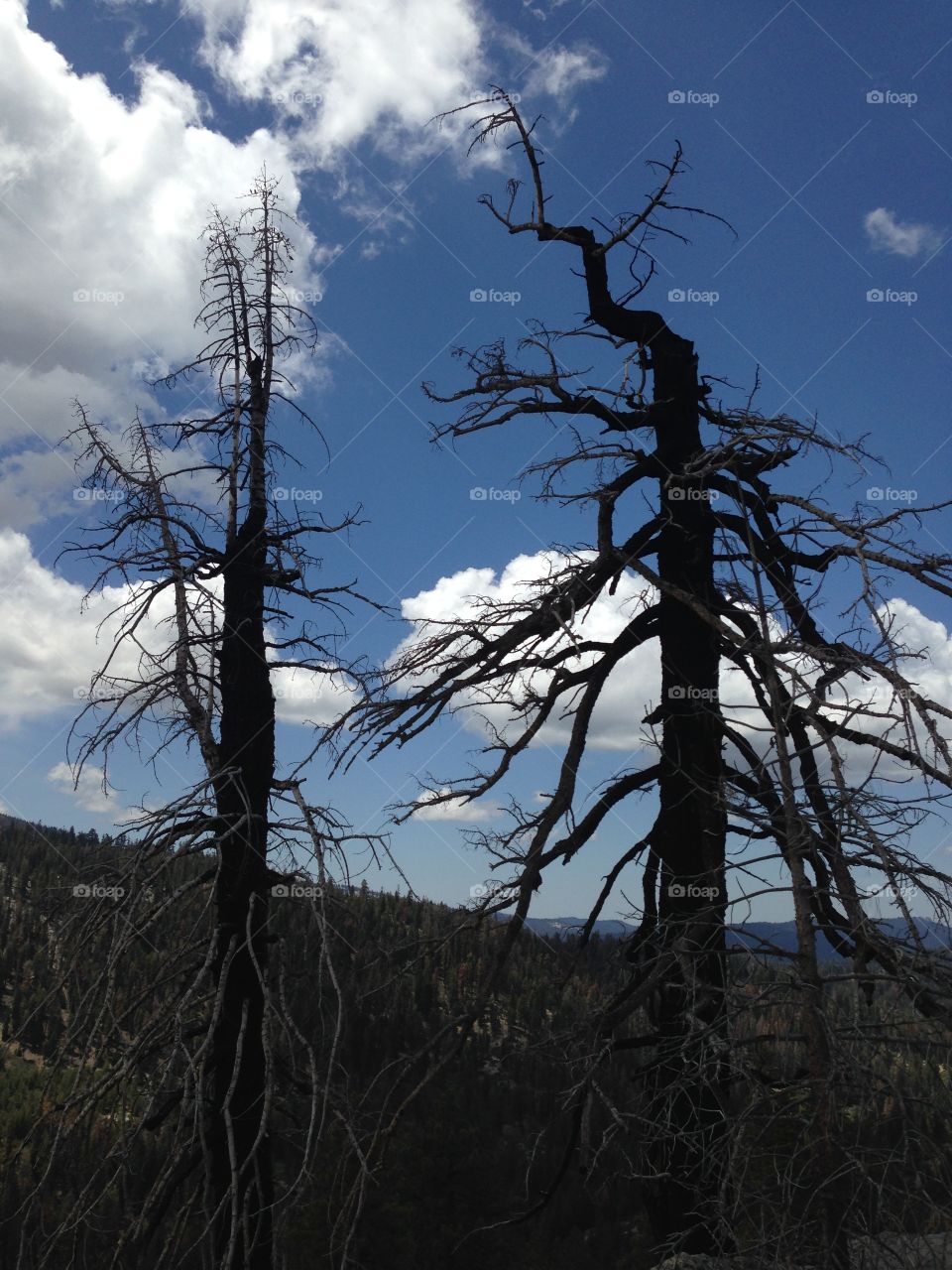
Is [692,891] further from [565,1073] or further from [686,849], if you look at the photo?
[565,1073]

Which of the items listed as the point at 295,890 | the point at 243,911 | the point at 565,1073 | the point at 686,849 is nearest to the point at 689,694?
the point at 686,849

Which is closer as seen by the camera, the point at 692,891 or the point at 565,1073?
the point at 692,891

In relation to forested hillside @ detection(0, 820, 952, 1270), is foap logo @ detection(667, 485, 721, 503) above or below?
above

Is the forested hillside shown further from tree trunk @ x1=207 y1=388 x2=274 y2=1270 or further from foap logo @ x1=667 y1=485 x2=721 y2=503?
foap logo @ x1=667 y1=485 x2=721 y2=503

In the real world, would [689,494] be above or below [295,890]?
above

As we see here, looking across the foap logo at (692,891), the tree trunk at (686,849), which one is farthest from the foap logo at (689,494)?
the foap logo at (692,891)

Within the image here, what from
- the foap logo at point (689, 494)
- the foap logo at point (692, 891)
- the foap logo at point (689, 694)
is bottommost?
the foap logo at point (692, 891)

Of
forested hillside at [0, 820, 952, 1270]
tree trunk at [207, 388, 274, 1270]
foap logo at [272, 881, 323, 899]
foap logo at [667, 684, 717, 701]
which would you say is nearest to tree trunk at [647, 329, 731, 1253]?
foap logo at [667, 684, 717, 701]

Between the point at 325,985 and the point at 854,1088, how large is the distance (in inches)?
137

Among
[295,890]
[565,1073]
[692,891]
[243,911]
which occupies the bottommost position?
[565,1073]

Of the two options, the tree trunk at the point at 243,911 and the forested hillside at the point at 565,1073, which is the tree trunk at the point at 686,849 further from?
the tree trunk at the point at 243,911

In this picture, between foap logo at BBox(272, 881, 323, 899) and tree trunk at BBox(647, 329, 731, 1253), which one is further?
foap logo at BBox(272, 881, 323, 899)

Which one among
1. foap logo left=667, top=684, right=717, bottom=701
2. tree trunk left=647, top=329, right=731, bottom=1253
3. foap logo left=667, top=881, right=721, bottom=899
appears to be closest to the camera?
tree trunk left=647, top=329, right=731, bottom=1253

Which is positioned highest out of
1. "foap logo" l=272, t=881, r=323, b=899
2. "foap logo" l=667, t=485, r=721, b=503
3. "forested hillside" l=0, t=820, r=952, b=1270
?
"foap logo" l=667, t=485, r=721, b=503
